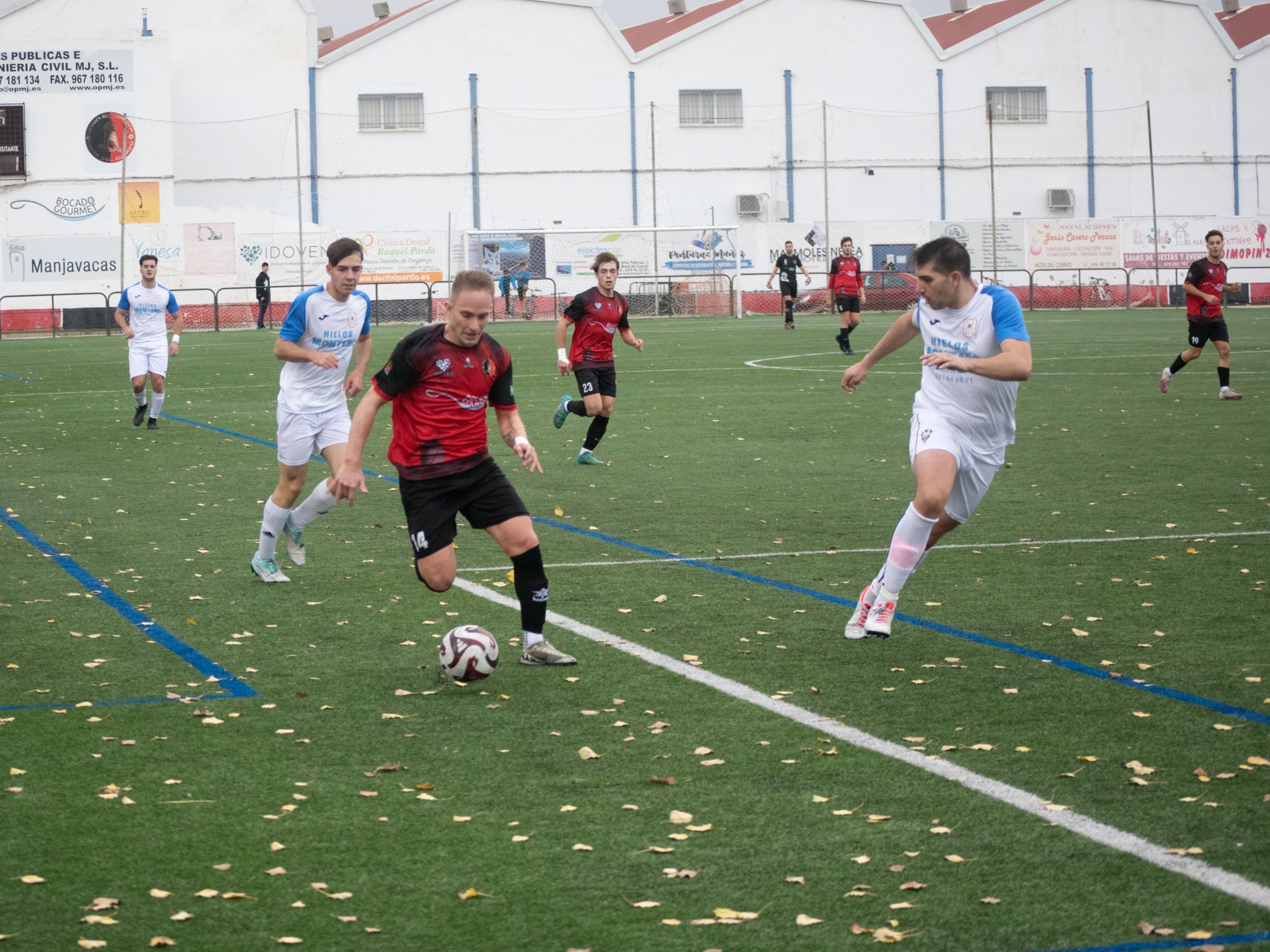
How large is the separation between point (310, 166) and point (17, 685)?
47.5m

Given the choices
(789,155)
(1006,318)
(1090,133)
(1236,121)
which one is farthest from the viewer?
(1236,121)

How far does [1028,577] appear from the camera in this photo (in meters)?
8.81

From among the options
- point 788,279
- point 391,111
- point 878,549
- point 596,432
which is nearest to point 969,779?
point 878,549

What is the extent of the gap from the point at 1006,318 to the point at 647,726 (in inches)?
108

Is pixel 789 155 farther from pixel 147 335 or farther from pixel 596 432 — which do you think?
pixel 596 432

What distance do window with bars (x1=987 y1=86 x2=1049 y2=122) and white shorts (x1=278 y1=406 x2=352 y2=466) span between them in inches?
1958

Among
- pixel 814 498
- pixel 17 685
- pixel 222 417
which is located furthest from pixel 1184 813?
pixel 222 417

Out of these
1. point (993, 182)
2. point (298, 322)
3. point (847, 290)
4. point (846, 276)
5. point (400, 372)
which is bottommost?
point (400, 372)

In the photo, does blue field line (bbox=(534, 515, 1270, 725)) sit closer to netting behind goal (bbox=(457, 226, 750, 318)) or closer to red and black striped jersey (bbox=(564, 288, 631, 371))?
red and black striped jersey (bbox=(564, 288, 631, 371))

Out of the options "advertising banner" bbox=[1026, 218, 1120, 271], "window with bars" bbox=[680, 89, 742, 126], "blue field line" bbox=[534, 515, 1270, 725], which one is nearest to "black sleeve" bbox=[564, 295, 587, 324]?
"blue field line" bbox=[534, 515, 1270, 725]

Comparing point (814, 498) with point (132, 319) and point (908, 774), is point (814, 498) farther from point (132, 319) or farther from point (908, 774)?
point (132, 319)

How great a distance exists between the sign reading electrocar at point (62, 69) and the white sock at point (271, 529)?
4371 centimetres

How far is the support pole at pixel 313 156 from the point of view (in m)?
51.8

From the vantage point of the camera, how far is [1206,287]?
19328 millimetres
